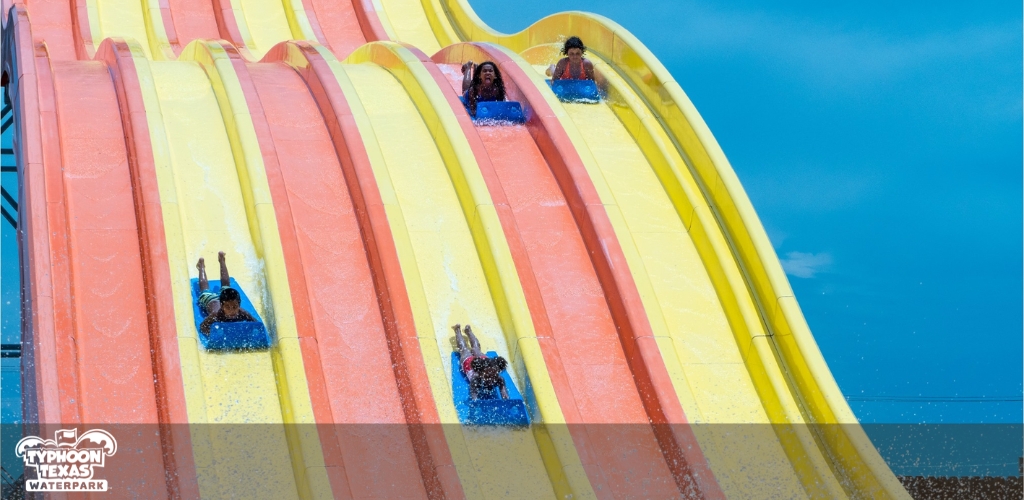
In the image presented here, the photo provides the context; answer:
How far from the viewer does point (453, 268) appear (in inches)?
403

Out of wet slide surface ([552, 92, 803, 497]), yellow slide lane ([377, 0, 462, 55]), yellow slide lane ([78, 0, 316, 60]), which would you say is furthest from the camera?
yellow slide lane ([377, 0, 462, 55])

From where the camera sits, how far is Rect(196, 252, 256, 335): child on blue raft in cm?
888

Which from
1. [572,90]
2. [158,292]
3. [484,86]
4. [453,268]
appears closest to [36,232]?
[158,292]

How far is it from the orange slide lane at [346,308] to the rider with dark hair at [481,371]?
380 mm

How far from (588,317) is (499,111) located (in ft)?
11.5

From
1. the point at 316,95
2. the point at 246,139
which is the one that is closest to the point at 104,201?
the point at 246,139

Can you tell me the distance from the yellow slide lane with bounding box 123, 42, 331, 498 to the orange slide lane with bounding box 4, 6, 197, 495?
0.92 ft

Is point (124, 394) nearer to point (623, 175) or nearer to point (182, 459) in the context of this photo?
point (182, 459)

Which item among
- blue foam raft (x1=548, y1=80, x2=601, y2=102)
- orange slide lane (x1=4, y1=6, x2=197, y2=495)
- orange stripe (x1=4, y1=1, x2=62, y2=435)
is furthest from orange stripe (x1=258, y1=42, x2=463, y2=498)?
blue foam raft (x1=548, y1=80, x2=601, y2=102)

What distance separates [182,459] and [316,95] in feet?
18.4

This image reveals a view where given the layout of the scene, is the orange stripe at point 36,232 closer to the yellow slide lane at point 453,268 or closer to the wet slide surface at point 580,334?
the yellow slide lane at point 453,268

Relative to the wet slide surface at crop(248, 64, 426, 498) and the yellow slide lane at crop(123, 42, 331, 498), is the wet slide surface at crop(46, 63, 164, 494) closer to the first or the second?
the yellow slide lane at crop(123, 42, 331, 498)

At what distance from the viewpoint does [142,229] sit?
9.80 m

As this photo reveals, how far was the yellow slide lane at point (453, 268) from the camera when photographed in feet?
28.3
